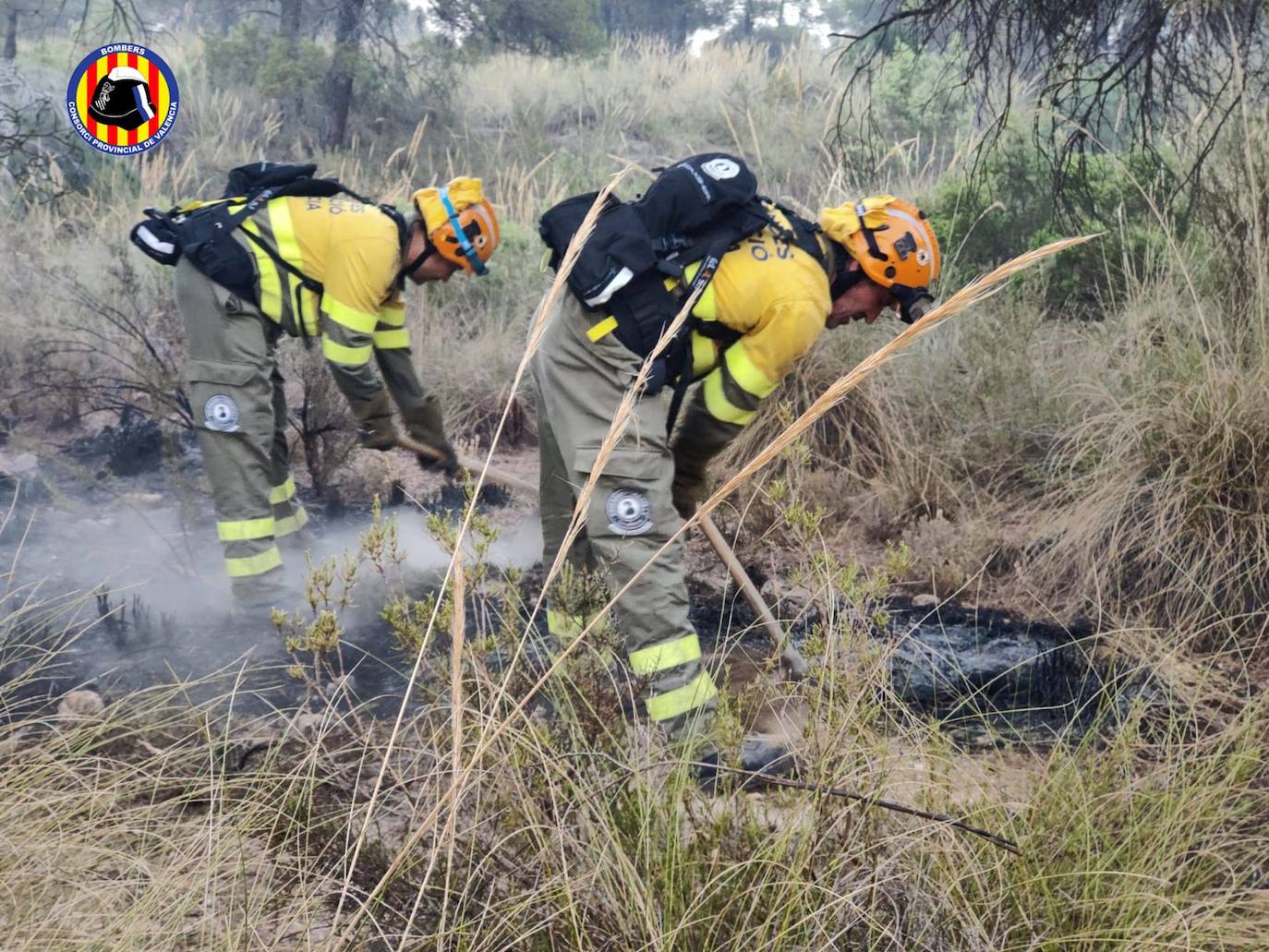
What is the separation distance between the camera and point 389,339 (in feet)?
16.8

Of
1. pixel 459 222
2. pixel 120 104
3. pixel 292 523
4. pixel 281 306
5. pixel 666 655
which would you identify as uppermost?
pixel 120 104

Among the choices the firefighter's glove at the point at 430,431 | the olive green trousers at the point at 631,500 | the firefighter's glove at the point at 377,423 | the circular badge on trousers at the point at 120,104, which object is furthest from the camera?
the circular badge on trousers at the point at 120,104

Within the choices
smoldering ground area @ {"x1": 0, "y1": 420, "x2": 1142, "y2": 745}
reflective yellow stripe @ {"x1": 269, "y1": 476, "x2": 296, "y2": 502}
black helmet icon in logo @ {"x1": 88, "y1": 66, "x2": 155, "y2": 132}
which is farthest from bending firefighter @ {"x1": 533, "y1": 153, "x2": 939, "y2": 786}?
black helmet icon in logo @ {"x1": 88, "y1": 66, "x2": 155, "y2": 132}

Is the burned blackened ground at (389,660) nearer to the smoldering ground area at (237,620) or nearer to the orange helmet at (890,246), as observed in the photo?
the smoldering ground area at (237,620)

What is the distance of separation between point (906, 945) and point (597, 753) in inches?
24.9

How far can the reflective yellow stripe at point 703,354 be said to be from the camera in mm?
3775

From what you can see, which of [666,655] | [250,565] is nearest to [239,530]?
[250,565]

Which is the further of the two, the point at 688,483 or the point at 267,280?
the point at 267,280

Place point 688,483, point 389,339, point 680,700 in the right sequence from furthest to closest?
point 389,339, point 688,483, point 680,700

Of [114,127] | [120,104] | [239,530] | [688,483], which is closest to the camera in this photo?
[688,483]

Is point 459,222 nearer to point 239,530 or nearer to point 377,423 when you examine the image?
point 377,423

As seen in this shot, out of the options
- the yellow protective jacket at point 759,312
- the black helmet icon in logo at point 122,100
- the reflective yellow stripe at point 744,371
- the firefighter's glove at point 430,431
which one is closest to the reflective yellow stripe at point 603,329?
the yellow protective jacket at point 759,312

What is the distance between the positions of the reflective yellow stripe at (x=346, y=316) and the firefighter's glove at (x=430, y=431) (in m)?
0.68

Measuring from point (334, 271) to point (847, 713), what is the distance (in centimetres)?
317
